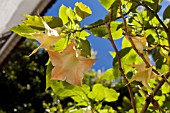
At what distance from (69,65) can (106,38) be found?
0.25 meters

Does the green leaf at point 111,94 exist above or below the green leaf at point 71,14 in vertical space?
below

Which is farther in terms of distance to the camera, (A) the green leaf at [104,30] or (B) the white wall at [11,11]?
(B) the white wall at [11,11]

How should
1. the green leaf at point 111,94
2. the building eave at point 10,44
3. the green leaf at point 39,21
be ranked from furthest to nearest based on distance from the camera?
the building eave at point 10,44
the green leaf at point 111,94
the green leaf at point 39,21

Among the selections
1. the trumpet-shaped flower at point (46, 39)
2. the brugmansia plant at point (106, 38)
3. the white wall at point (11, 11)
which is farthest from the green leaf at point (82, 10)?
the white wall at point (11, 11)

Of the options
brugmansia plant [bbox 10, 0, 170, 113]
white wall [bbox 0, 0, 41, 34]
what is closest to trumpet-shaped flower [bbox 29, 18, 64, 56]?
brugmansia plant [bbox 10, 0, 170, 113]

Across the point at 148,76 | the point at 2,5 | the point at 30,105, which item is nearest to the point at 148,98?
the point at 148,76

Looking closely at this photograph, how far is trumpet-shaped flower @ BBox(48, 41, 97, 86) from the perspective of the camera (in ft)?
1.32

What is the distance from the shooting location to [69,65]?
1.33 feet

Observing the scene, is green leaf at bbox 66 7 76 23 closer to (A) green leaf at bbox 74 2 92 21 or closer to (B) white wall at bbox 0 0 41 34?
(A) green leaf at bbox 74 2 92 21

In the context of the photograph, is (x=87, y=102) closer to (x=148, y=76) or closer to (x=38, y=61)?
(x=148, y=76)

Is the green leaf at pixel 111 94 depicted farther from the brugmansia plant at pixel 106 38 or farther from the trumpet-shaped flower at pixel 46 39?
the trumpet-shaped flower at pixel 46 39

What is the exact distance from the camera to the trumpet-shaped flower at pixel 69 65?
403 mm

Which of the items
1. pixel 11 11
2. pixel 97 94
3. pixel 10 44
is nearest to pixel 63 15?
pixel 97 94

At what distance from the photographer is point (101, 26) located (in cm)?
63
